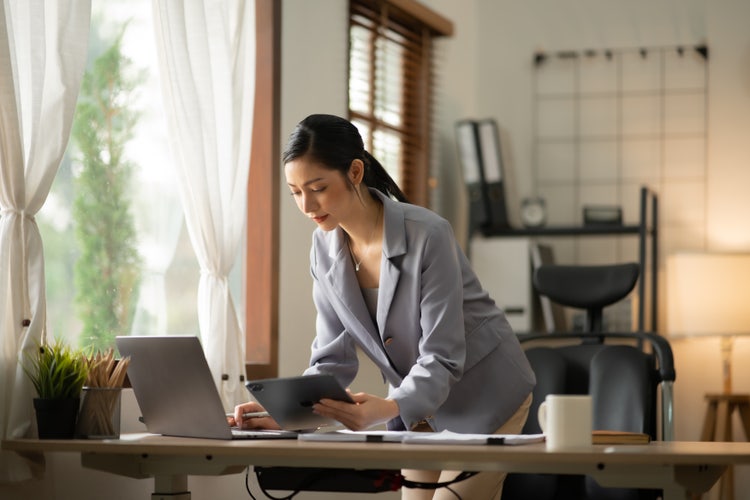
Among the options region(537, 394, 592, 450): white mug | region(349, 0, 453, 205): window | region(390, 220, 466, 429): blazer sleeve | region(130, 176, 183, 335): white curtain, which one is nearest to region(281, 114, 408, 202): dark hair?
region(390, 220, 466, 429): blazer sleeve

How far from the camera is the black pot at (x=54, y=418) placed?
7.12 ft

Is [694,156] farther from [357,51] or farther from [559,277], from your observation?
[559,277]

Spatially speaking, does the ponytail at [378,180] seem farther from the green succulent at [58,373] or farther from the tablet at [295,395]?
the green succulent at [58,373]

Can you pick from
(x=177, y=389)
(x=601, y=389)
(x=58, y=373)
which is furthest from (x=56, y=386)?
(x=601, y=389)

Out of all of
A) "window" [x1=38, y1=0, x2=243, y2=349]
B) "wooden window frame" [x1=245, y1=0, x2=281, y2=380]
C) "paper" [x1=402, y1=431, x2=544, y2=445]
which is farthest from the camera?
"wooden window frame" [x1=245, y1=0, x2=281, y2=380]

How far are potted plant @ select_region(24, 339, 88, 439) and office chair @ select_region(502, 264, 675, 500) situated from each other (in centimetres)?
117

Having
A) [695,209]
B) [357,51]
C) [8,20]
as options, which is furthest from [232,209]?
[695,209]

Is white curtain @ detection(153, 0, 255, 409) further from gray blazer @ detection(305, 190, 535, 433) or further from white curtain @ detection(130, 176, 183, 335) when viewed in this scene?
gray blazer @ detection(305, 190, 535, 433)

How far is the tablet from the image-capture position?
6.19 ft

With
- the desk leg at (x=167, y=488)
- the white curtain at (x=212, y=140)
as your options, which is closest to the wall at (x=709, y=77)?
the white curtain at (x=212, y=140)

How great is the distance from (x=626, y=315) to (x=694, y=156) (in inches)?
31.2

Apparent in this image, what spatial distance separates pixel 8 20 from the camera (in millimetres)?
2422

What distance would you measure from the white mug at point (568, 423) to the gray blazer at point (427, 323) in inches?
13.1

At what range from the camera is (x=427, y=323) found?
212cm
